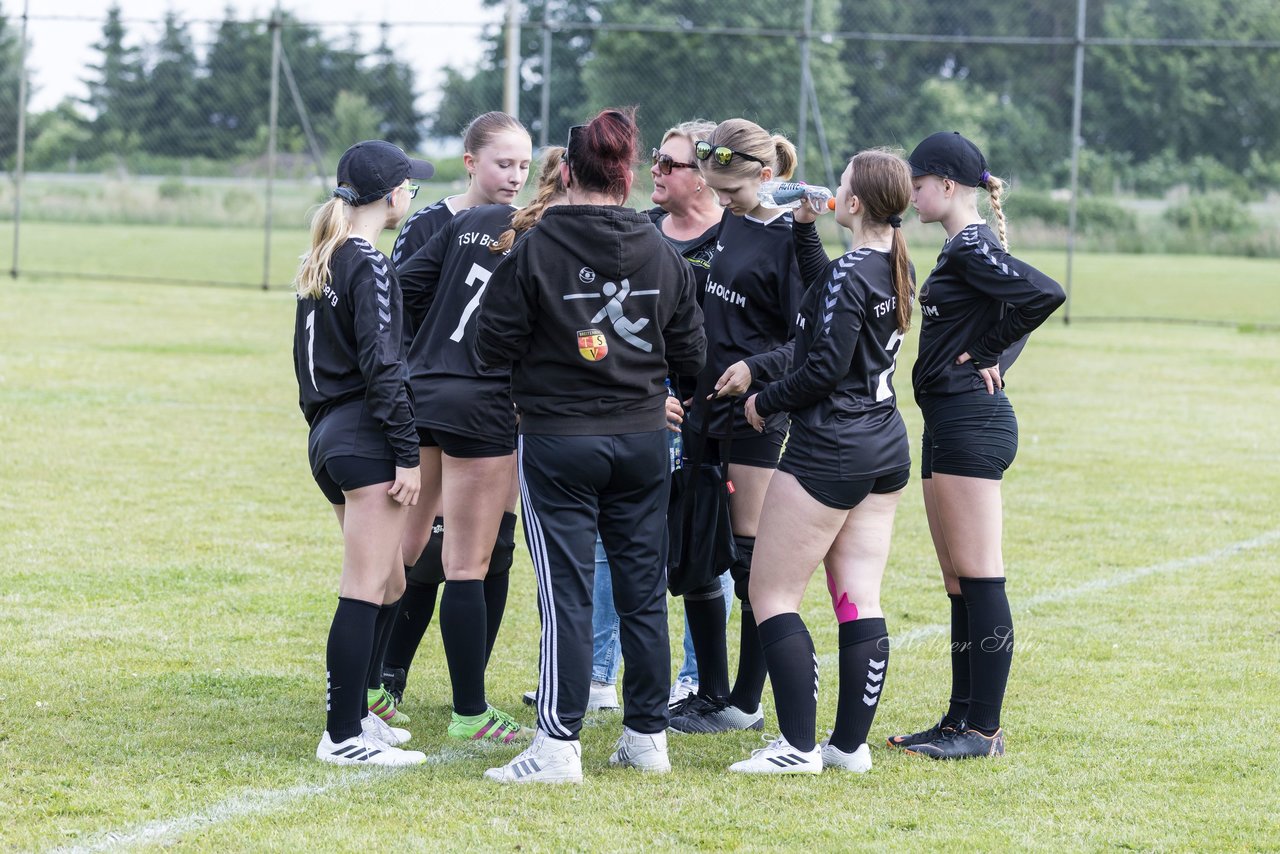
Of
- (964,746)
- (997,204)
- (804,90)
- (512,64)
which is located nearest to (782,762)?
(964,746)

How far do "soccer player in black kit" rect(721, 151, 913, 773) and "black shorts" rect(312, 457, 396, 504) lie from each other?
1.13 m

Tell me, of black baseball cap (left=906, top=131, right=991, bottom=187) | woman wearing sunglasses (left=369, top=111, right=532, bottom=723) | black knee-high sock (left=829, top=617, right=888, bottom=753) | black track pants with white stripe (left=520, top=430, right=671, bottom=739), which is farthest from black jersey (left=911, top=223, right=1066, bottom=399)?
woman wearing sunglasses (left=369, top=111, right=532, bottom=723)

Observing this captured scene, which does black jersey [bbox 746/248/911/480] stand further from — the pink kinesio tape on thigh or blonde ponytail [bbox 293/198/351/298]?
blonde ponytail [bbox 293/198/351/298]

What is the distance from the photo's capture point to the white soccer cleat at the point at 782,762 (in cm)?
431

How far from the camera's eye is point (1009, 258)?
4.36 metres

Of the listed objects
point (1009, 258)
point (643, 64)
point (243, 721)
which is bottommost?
point (243, 721)

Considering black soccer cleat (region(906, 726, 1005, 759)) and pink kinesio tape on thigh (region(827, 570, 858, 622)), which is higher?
pink kinesio tape on thigh (region(827, 570, 858, 622))

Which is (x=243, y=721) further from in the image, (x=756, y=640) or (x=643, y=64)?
(x=643, y=64)

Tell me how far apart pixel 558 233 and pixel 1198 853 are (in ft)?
7.86

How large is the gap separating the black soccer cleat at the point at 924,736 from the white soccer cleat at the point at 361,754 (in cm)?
153

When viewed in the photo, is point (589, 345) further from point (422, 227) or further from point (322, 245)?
point (422, 227)

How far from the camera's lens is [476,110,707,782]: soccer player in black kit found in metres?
4.12

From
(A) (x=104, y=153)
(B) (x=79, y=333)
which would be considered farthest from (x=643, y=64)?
(B) (x=79, y=333)

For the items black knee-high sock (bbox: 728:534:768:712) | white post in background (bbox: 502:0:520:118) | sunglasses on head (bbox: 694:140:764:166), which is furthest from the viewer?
white post in background (bbox: 502:0:520:118)
